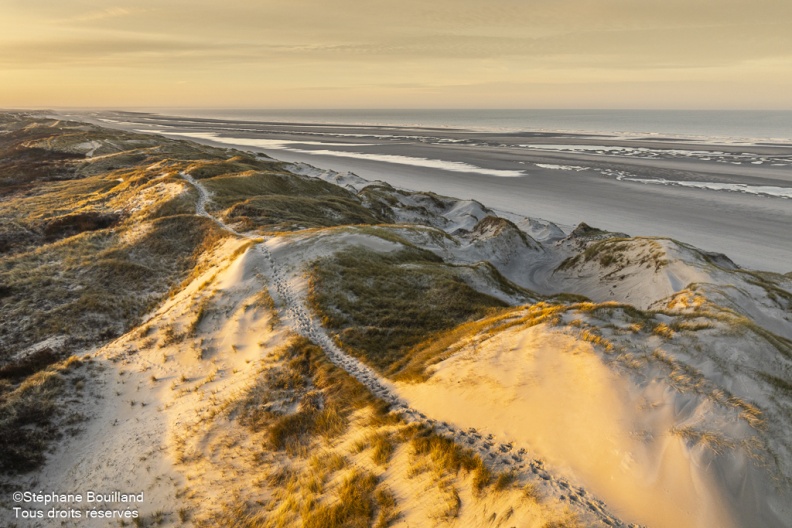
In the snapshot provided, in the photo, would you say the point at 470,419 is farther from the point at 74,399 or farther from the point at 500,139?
the point at 500,139

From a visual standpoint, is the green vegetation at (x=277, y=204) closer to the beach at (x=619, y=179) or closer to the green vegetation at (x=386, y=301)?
the green vegetation at (x=386, y=301)

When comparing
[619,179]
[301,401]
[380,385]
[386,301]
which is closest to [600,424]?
[380,385]

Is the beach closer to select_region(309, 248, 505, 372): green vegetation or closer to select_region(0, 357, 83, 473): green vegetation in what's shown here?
select_region(309, 248, 505, 372): green vegetation

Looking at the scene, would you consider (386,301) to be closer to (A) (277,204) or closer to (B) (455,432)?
(B) (455,432)

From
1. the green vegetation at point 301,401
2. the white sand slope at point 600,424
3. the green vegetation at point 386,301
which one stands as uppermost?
the white sand slope at point 600,424

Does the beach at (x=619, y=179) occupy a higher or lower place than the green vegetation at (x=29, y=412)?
higher

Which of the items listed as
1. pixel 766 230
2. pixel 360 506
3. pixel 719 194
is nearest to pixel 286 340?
pixel 360 506

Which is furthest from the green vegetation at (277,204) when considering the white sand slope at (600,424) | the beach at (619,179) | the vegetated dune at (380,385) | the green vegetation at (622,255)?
the beach at (619,179)
